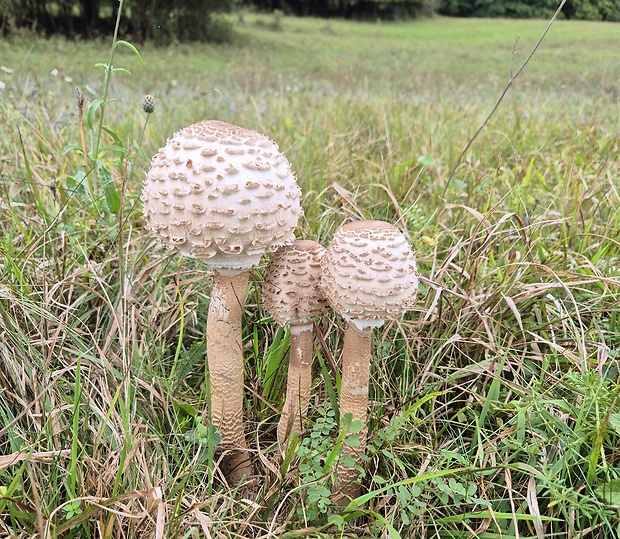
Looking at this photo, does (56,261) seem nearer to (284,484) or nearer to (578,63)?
(284,484)

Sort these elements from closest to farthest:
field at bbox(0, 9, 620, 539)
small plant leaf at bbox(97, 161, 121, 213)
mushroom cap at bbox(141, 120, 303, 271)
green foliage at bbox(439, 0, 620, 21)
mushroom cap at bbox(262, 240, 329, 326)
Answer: mushroom cap at bbox(141, 120, 303, 271) → field at bbox(0, 9, 620, 539) → mushroom cap at bbox(262, 240, 329, 326) → small plant leaf at bbox(97, 161, 121, 213) → green foliage at bbox(439, 0, 620, 21)

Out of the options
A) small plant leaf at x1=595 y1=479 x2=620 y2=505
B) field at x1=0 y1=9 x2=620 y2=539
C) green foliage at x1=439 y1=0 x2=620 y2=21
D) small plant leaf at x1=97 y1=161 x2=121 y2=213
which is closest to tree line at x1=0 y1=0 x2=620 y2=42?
green foliage at x1=439 y1=0 x2=620 y2=21

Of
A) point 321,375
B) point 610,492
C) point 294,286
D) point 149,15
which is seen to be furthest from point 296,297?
point 149,15

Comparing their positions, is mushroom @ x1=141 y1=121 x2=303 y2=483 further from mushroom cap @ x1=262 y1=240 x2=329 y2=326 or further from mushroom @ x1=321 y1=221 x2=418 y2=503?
mushroom @ x1=321 y1=221 x2=418 y2=503

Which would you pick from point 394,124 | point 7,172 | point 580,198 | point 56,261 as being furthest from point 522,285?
point 7,172

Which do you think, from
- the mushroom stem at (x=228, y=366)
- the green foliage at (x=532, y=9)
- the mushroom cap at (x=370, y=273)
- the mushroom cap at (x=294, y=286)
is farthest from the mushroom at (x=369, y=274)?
the green foliage at (x=532, y=9)
